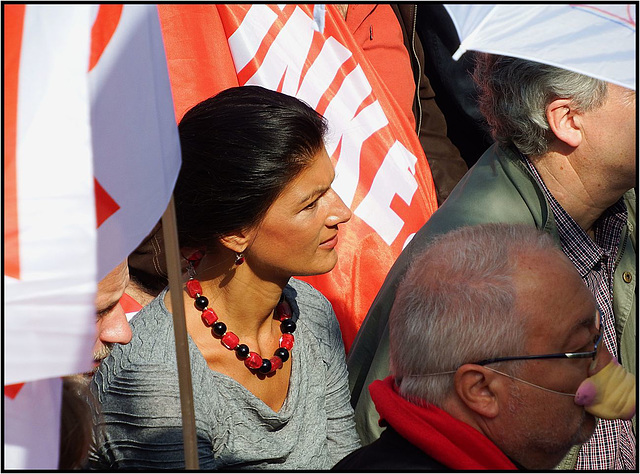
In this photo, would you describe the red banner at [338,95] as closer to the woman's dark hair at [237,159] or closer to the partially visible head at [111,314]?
the woman's dark hair at [237,159]

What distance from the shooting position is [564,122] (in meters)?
2.56

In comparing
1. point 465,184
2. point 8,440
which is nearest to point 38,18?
point 8,440

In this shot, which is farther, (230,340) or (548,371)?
(230,340)

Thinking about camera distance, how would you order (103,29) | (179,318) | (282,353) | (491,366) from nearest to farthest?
(103,29), (179,318), (491,366), (282,353)

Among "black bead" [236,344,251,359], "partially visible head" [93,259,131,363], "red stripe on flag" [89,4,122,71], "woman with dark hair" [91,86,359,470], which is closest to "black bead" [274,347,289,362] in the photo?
"woman with dark hair" [91,86,359,470]

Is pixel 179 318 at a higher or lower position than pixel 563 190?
lower

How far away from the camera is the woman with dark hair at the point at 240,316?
2229 millimetres

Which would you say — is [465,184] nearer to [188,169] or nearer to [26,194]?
[188,169]

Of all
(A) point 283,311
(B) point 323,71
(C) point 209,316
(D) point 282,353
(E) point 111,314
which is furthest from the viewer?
(B) point 323,71

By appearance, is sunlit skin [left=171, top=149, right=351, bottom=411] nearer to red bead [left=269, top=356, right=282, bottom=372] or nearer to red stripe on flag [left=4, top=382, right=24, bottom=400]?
red bead [left=269, top=356, right=282, bottom=372]

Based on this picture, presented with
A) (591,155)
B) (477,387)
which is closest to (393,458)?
(477,387)

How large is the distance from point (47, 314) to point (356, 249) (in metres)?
2.30

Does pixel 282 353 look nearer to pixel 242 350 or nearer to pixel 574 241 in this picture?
pixel 242 350

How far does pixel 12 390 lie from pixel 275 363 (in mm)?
1218
